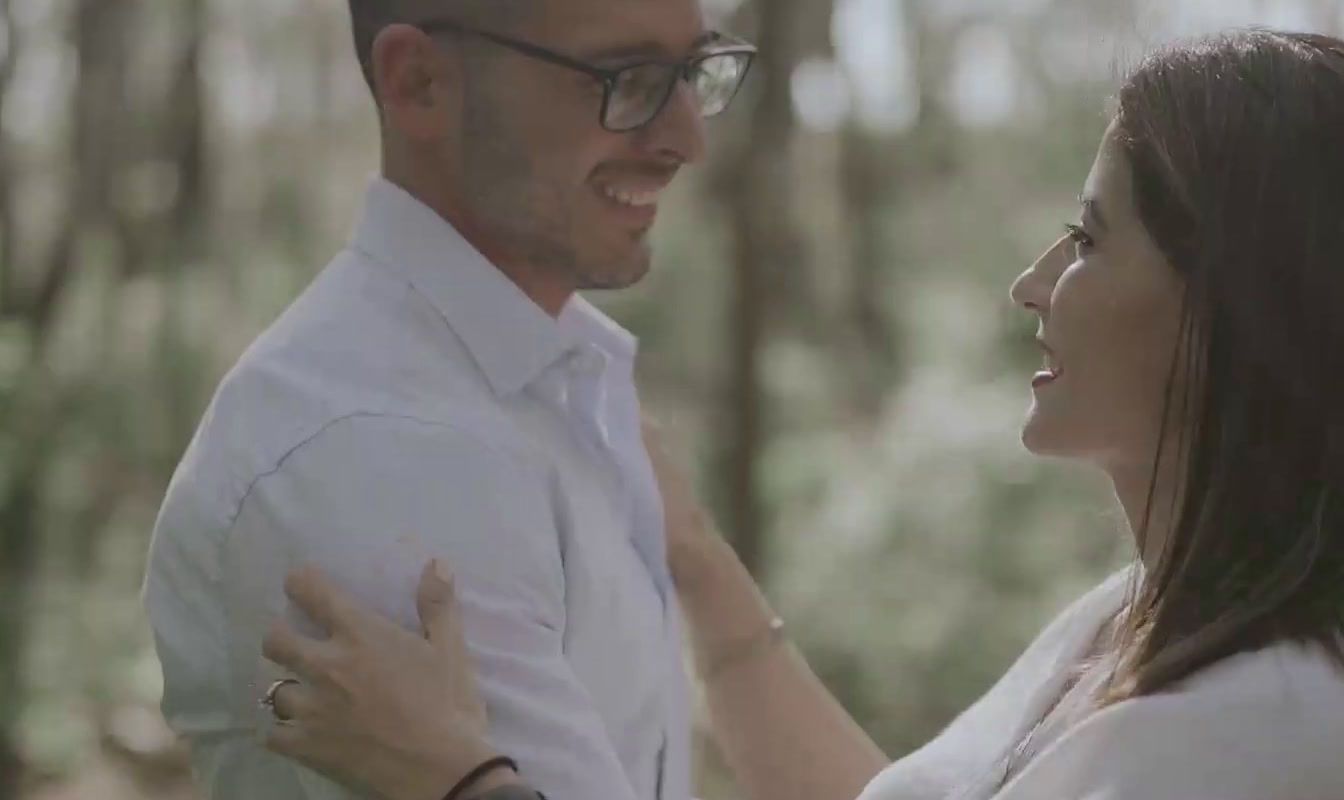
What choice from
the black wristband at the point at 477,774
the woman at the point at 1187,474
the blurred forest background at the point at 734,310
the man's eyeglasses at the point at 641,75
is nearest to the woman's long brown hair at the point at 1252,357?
the woman at the point at 1187,474

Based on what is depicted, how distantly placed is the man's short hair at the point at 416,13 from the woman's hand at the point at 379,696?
55 centimetres

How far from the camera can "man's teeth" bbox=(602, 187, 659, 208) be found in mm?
1706

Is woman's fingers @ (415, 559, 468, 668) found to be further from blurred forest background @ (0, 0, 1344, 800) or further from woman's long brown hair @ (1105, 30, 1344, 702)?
blurred forest background @ (0, 0, 1344, 800)

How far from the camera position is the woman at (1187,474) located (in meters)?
1.38

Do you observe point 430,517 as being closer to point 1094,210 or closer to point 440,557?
point 440,557

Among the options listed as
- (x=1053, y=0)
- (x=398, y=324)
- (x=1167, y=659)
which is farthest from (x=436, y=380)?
(x=1053, y=0)

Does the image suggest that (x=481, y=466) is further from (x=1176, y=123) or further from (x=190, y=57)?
(x=190, y=57)

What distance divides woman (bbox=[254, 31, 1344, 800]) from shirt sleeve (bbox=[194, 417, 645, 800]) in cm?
4

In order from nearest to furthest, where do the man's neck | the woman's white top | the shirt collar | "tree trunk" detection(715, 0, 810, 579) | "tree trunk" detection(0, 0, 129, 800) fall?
the woman's white top → the shirt collar → the man's neck → "tree trunk" detection(0, 0, 129, 800) → "tree trunk" detection(715, 0, 810, 579)

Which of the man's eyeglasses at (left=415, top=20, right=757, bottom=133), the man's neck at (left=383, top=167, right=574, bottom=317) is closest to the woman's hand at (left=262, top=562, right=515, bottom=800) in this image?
the man's neck at (left=383, top=167, right=574, bottom=317)

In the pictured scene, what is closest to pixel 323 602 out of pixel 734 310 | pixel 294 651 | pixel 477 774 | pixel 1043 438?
pixel 294 651

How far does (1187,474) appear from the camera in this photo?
152cm

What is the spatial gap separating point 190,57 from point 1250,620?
4.35m

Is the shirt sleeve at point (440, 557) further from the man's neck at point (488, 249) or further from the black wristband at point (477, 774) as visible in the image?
the man's neck at point (488, 249)
